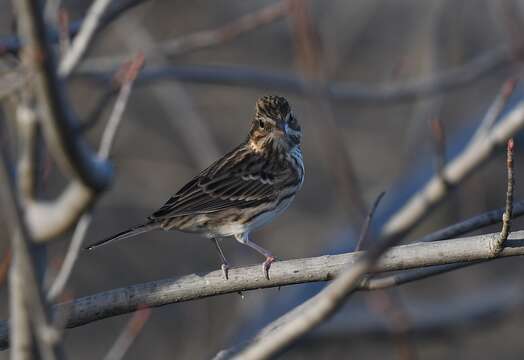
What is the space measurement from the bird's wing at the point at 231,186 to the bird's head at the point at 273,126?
17 cm

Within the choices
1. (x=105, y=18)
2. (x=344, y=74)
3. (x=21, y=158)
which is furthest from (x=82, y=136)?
(x=344, y=74)

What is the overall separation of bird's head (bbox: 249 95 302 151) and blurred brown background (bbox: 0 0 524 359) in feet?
4.78

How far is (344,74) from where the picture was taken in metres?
19.2

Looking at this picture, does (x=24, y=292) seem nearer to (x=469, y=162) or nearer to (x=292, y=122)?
(x=469, y=162)

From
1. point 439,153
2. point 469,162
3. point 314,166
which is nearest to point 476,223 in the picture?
point 439,153

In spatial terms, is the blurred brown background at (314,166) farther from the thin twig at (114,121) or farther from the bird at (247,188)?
the thin twig at (114,121)

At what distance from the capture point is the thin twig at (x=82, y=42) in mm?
4582

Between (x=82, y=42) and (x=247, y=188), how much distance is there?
12.5 feet

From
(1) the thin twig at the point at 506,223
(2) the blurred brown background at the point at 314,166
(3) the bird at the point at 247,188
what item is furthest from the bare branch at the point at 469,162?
(2) the blurred brown background at the point at 314,166

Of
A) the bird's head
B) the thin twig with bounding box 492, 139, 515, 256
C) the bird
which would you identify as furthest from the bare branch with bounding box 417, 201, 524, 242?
the bird's head

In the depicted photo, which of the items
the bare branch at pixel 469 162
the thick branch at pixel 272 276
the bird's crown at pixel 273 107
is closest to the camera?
Answer: the bare branch at pixel 469 162

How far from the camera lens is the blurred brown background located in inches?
478

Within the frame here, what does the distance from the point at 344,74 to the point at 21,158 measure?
15.9m

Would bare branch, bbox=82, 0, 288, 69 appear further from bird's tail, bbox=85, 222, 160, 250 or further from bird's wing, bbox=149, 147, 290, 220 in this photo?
bird's tail, bbox=85, 222, 160, 250
